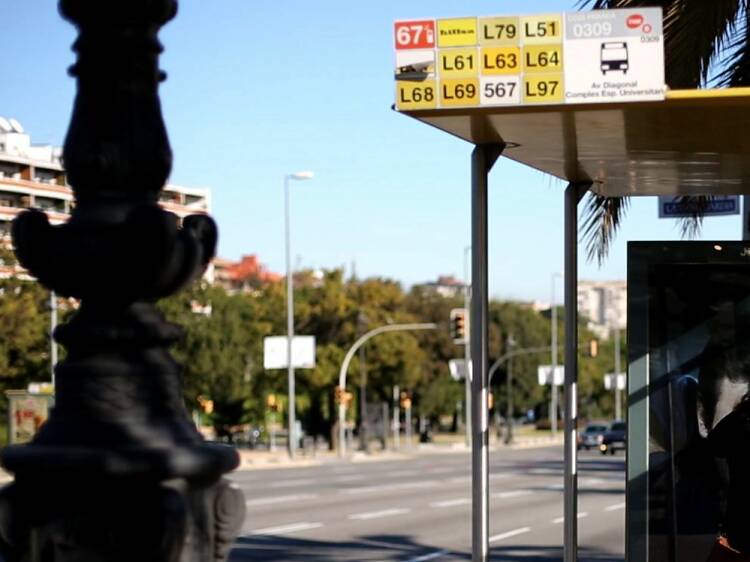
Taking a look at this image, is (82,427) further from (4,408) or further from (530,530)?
(4,408)

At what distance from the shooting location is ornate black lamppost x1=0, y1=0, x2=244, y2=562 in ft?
10.7

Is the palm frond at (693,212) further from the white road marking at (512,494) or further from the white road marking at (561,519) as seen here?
the white road marking at (512,494)

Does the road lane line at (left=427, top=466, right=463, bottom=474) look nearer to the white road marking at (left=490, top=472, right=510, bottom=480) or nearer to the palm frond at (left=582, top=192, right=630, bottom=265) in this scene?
the white road marking at (left=490, top=472, right=510, bottom=480)

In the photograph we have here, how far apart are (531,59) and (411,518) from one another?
60.0ft

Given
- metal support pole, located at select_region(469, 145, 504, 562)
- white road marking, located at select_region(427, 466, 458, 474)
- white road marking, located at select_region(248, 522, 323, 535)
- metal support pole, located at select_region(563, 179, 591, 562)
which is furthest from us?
white road marking, located at select_region(427, 466, 458, 474)

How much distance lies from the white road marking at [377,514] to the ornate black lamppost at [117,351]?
1956cm

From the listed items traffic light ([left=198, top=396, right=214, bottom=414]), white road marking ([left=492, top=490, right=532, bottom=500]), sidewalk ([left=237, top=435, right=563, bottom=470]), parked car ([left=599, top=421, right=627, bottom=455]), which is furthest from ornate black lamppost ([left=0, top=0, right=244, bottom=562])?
traffic light ([left=198, top=396, right=214, bottom=414])

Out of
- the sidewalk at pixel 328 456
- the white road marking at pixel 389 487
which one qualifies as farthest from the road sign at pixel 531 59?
the sidewalk at pixel 328 456

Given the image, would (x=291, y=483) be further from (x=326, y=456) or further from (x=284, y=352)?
(x=326, y=456)

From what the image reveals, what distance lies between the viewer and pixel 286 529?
812 inches

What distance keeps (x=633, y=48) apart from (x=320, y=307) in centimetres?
6615

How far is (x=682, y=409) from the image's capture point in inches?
300

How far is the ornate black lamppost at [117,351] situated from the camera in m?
3.26

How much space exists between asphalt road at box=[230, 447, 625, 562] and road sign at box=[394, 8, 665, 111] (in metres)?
11.4
